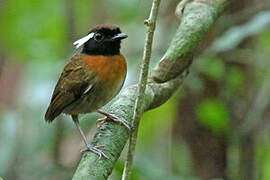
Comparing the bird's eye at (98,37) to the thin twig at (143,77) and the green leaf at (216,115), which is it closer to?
the green leaf at (216,115)

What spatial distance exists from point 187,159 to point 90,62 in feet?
4.73

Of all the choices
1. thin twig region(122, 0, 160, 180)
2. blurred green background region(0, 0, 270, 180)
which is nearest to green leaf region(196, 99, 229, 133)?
blurred green background region(0, 0, 270, 180)

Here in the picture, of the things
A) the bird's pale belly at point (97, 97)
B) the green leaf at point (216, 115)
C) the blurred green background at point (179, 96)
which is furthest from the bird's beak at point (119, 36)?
the green leaf at point (216, 115)

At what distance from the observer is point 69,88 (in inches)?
136

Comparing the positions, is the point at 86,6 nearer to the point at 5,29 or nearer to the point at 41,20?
the point at 41,20

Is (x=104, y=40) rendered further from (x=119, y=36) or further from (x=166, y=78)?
Result: (x=166, y=78)

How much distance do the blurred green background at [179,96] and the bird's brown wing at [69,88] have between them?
1.19 feet

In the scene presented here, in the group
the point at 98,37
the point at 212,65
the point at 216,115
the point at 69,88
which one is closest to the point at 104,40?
the point at 98,37

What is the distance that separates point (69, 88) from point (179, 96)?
1610mm

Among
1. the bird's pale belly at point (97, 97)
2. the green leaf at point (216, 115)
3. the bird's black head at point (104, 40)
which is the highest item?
the bird's black head at point (104, 40)

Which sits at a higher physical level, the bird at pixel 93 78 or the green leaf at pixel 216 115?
the bird at pixel 93 78

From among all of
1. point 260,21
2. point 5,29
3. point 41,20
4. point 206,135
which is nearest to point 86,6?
point 41,20

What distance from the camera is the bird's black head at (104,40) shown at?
11.3 feet

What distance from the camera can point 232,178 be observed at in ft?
14.2
